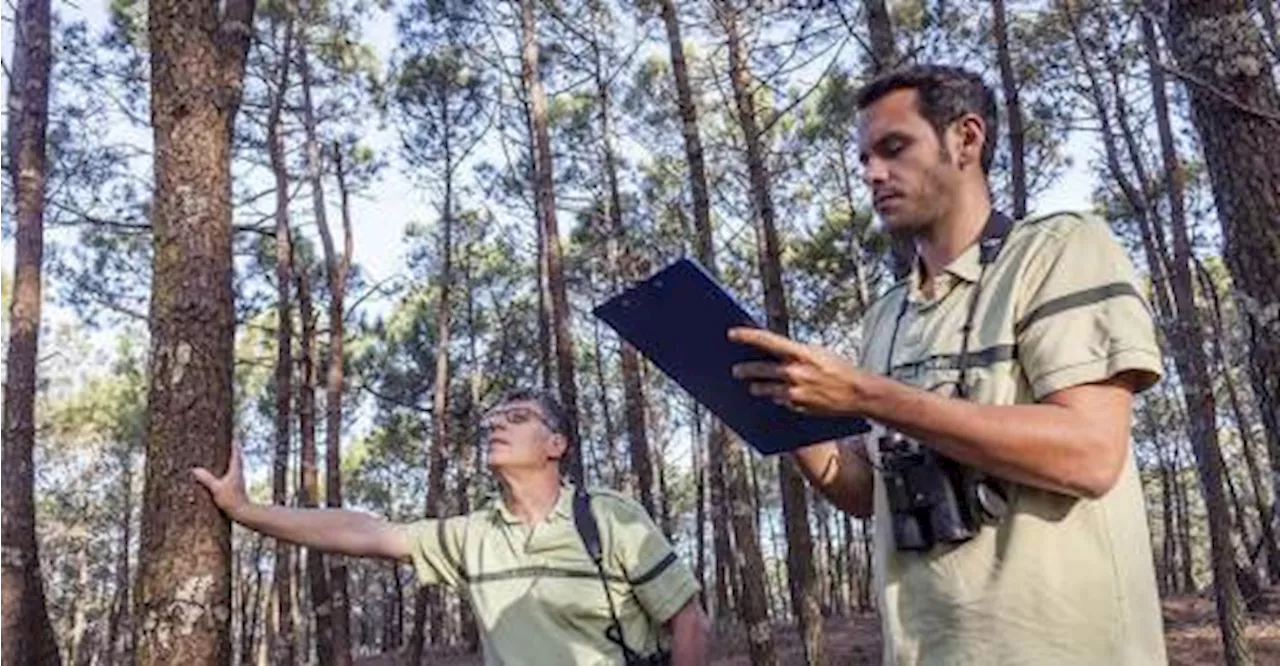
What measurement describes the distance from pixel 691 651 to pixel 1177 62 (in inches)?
91.9

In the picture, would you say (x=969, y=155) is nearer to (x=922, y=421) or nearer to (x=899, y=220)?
(x=899, y=220)

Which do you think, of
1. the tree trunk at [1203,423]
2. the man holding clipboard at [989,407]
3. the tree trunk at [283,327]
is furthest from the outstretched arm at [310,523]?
the tree trunk at [283,327]

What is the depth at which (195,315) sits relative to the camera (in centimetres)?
307

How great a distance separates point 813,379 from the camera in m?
1.41

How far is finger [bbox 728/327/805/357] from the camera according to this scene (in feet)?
4.69

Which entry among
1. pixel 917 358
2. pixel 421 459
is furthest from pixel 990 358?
pixel 421 459

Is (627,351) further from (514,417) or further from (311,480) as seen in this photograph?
(514,417)

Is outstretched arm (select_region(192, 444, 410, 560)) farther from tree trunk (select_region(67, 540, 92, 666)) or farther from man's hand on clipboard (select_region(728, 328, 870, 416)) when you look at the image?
tree trunk (select_region(67, 540, 92, 666))

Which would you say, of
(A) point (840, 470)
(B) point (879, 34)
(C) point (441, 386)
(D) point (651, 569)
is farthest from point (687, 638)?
(C) point (441, 386)

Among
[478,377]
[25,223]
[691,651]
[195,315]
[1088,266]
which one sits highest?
[478,377]

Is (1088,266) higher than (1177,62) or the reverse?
the reverse

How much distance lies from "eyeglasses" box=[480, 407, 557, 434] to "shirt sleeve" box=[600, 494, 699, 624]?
0.36 meters

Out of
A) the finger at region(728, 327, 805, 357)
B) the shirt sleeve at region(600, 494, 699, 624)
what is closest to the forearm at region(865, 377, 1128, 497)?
the finger at region(728, 327, 805, 357)

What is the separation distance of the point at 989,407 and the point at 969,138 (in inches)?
18.0
